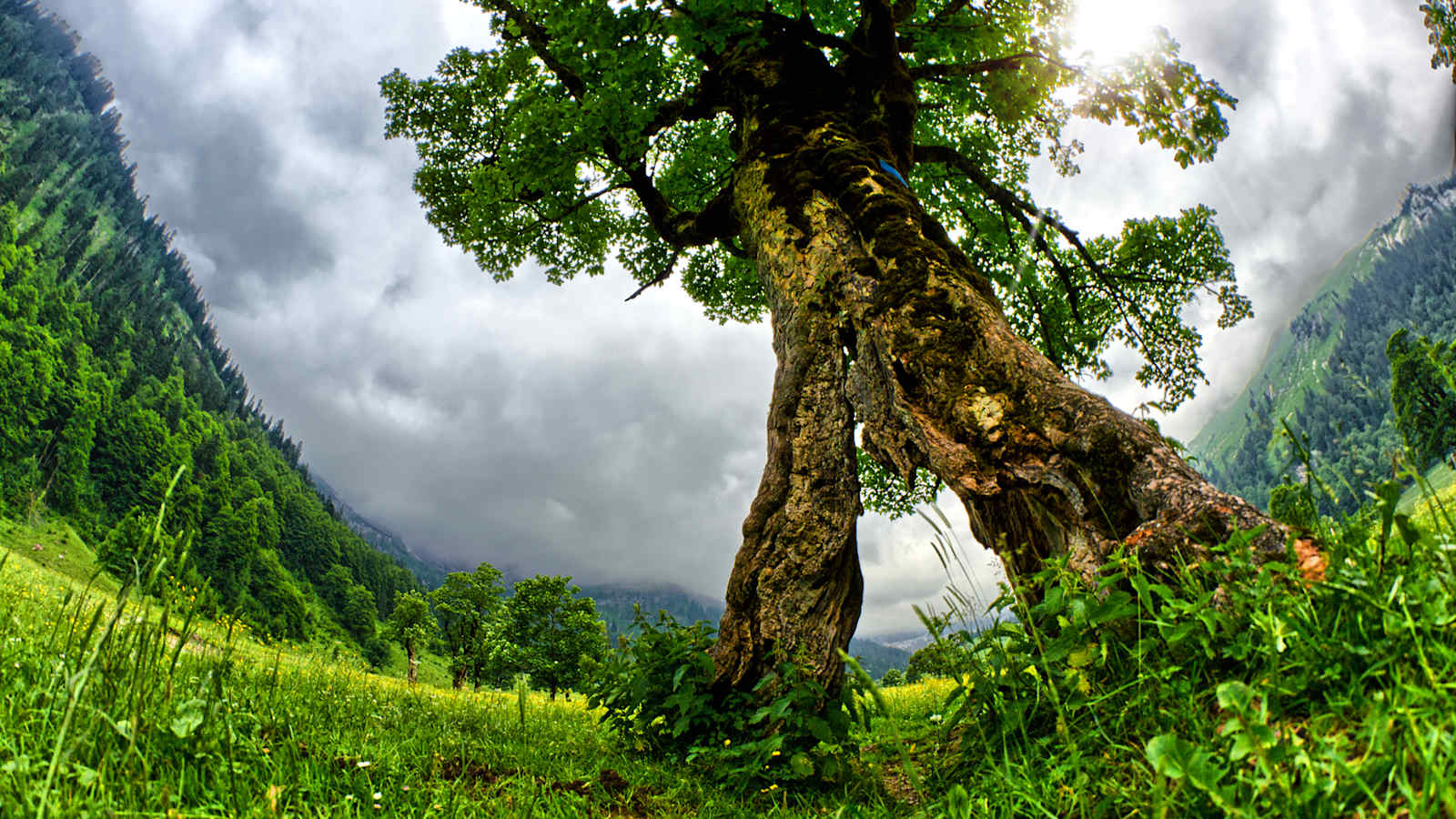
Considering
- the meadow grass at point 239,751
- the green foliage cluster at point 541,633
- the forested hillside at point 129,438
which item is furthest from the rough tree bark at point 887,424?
the forested hillside at point 129,438

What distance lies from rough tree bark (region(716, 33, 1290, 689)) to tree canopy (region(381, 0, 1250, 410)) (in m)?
1.13

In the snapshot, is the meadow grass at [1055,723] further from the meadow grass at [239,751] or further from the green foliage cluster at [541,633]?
the green foliage cluster at [541,633]

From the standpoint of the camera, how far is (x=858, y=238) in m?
6.25

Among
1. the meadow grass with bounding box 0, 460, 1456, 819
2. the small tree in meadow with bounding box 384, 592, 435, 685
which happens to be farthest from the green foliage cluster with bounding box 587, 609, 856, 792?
the small tree in meadow with bounding box 384, 592, 435, 685

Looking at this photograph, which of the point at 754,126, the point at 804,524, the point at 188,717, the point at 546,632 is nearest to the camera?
the point at 188,717

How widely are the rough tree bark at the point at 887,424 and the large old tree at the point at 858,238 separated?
0.07 ft

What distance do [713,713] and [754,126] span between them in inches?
283

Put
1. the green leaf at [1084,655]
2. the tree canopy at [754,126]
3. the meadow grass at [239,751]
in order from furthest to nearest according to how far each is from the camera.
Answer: the tree canopy at [754,126], the green leaf at [1084,655], the meadow grass at [239,751]

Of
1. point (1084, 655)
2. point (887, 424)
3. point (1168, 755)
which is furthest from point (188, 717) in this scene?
point (887, 424)

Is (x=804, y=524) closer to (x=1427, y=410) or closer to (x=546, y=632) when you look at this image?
(x=1427, y=410)

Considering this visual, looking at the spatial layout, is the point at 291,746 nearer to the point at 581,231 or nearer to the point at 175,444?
the point at 581,231

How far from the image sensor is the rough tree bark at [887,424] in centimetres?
342

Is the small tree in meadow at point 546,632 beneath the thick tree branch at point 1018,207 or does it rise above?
beneath

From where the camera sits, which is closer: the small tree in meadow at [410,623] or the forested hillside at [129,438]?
the small tree in meadow at [410,623]
